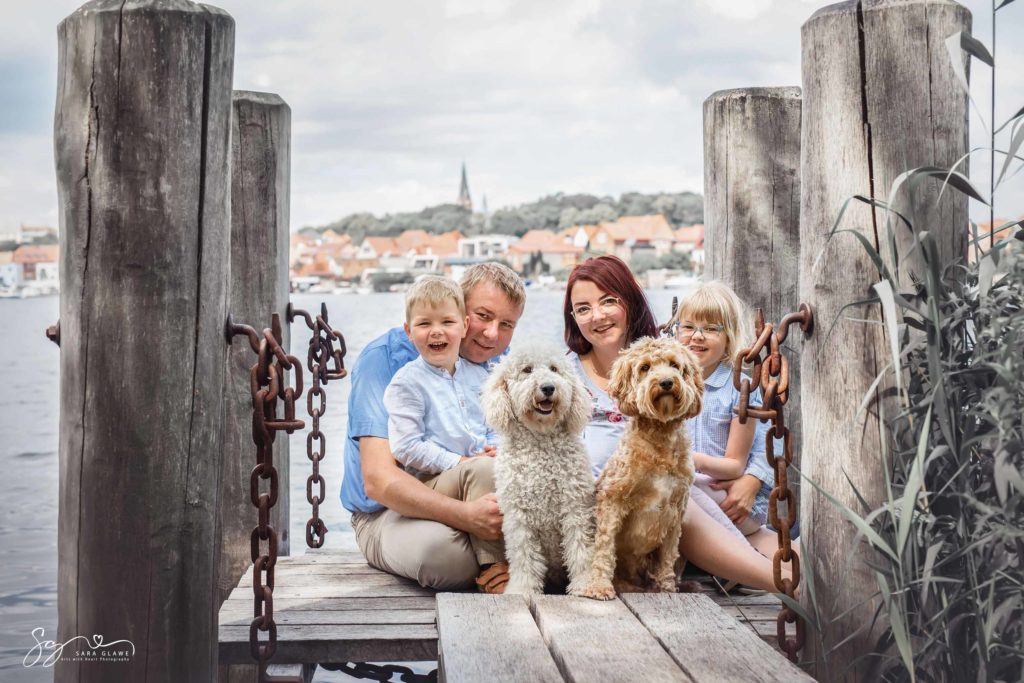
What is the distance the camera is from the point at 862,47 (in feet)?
9.82

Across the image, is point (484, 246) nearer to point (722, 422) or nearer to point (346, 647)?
point (722, 422)

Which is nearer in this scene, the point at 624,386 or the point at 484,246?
the point at 624,386

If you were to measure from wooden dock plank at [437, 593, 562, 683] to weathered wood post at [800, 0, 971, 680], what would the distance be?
79cm

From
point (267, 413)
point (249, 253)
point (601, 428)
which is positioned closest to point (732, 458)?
point (601, 428)

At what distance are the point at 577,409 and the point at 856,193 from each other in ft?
4.06

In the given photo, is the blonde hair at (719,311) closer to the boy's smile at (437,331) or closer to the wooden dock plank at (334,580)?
the boy's smile at (437,331)

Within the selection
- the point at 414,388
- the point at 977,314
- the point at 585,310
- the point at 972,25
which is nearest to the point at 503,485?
the point at 414,388

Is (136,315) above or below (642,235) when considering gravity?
below

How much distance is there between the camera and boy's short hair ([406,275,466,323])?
4.23m

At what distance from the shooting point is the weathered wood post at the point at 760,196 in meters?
5.00

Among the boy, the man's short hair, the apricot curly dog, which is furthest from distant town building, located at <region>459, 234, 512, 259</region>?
the apricot curly dog

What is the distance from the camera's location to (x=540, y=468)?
3734mm

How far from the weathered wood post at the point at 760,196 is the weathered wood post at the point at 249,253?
6.63 feet

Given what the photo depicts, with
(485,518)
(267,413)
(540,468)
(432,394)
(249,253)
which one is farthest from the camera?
(249,253)
